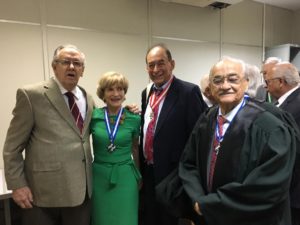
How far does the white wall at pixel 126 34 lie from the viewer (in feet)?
9.89

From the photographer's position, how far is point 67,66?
5.73 feet

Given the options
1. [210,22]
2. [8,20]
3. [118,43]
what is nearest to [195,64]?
[210,22]

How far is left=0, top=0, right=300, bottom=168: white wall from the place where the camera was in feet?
9.89


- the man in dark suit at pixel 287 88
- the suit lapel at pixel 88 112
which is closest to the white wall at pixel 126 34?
the suit lapel at pixel 88 112

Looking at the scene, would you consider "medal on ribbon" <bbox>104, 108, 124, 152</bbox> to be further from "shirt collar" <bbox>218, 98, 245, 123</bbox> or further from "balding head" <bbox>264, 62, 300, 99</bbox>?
"balding head" <bbox>264, 62, 300, 99</bbox>

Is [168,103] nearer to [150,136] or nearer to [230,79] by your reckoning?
[150,136]

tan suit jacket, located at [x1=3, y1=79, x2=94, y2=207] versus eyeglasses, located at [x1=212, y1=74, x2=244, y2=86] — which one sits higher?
eyeglasses, located at [x1=212, y1=74, x2=244, y2=86]

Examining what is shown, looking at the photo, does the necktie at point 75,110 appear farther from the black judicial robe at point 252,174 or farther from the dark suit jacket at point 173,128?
the black judicial robe at point 252,174

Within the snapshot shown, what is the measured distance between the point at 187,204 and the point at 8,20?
2.71 metres

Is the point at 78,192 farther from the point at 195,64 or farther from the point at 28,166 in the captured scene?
the point at 195,64

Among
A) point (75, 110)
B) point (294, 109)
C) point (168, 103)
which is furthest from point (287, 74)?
point (75, 110)

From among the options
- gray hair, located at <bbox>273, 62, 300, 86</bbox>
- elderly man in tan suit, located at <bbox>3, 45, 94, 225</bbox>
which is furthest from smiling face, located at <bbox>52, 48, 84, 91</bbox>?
gray hair, located at <bbox>273, 62, 300, 86</bbox>

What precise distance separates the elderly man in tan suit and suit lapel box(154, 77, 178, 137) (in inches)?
21.6

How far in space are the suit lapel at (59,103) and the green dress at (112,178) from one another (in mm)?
235
